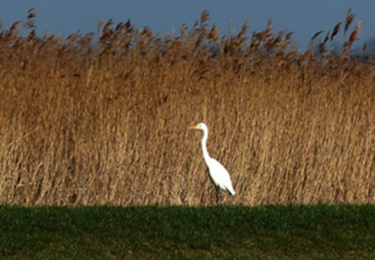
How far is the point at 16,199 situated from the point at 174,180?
7.34ft

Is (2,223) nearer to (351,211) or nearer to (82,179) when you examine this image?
(82,179)

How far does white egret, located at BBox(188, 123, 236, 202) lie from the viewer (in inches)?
461

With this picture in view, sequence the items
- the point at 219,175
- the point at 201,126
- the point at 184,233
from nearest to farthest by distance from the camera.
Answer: the point at 184,233
the point at 219,175
the point at 201,126

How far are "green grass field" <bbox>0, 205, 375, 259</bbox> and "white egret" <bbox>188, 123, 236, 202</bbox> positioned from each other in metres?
0.83

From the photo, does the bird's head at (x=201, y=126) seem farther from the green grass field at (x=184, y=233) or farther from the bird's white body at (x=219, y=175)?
the green grass field at (x=184, y=233)

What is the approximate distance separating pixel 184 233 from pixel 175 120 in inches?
143

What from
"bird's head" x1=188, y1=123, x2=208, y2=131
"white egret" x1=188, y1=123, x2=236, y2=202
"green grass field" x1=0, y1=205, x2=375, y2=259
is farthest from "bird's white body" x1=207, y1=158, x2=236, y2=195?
"green grass field" x1=0, y1=205, x2=375, y2=259

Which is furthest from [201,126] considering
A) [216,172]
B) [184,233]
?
[184,233]

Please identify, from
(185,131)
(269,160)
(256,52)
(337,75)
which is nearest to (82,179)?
(185,131)

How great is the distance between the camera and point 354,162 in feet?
45.1

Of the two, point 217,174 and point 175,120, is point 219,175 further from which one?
point 175,120

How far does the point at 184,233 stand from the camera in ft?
30.6

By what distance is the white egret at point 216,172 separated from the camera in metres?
11.7

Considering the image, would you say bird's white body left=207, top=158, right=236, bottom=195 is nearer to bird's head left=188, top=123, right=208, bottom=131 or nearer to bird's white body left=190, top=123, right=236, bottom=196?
bird's white body left=190, top=123, right=236, bottom=196
